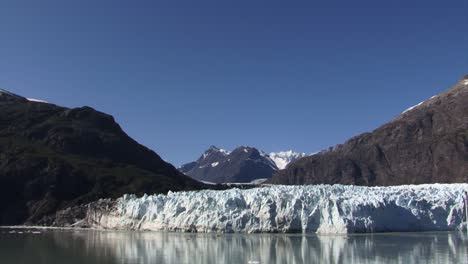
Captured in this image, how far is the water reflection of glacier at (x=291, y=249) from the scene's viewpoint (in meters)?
33.1

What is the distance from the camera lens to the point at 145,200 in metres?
63.7

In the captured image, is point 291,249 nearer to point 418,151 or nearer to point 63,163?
point 63,163

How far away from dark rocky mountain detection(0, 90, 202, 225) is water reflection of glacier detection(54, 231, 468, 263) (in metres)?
52.6

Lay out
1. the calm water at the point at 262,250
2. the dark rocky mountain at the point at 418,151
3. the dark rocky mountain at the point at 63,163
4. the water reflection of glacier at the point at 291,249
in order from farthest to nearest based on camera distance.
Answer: the dark rocky mountain at the point at 418,151 → the dark rocky mountain at the point at 63,163 → the calm water at the point at 262,250 → the water reflection of glacier at the point at 291,249

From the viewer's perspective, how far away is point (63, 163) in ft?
362

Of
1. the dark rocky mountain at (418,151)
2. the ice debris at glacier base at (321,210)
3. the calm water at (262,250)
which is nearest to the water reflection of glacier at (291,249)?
the calm water at (262,250)

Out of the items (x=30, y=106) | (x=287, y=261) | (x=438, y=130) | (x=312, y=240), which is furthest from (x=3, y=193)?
(x=438, y=130)

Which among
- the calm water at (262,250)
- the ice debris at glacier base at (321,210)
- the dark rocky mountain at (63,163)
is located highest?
the dark rocky mountain at (63,163)

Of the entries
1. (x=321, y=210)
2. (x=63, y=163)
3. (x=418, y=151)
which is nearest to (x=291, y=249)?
(x=321, y=210)

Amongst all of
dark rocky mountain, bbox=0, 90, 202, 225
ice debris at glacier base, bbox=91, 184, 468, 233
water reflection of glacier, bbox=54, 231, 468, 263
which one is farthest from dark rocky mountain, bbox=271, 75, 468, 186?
water reflection of glacier, bbox=54, 231, 468, 263

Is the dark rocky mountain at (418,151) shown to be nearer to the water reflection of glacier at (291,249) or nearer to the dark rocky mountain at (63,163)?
the dark rocky mountain at (63,163)

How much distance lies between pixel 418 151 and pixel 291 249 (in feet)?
474

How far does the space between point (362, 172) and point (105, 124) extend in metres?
87.0

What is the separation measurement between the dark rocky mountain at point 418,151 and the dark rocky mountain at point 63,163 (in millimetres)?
72457
